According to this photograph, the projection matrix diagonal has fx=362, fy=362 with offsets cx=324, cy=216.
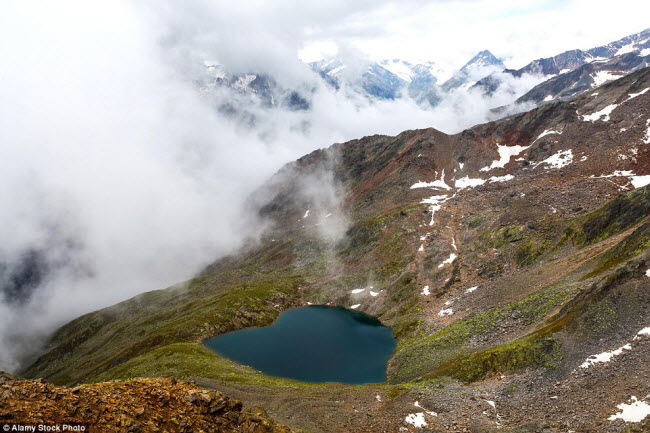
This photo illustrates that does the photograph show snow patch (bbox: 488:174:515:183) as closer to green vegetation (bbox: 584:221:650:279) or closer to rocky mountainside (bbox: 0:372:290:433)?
→ green vegetation (bbox: 584:221:650:279)

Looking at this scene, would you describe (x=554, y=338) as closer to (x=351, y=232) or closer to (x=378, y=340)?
(x=378, y=340)

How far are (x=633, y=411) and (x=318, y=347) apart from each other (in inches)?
2899

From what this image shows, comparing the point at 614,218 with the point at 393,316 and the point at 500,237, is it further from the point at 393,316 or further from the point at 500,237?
the point at 393,316

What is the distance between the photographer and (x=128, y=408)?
25.7m

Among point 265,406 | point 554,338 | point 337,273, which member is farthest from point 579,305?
point 337,273

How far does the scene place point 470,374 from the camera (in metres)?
55.2

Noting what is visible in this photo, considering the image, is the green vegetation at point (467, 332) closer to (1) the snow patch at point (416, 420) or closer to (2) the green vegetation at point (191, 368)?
(2) the green vegetation at point (191, 368)

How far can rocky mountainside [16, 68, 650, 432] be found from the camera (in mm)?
44844

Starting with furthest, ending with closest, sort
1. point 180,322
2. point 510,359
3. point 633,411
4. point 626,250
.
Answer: point 180,322
point 626,250
point 510,359
point 633,411

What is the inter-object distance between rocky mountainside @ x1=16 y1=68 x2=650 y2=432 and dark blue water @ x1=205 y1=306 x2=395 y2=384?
217 inches

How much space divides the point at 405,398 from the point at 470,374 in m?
11.8

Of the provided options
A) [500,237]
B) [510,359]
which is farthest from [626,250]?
[500,237]

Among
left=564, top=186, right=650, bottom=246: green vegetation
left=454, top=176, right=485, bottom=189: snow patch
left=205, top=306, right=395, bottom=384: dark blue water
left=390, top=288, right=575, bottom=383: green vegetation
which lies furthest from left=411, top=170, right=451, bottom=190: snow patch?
left=390, top=288, right=575, bottom=383: green vegetation

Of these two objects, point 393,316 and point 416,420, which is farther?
point 393,316
